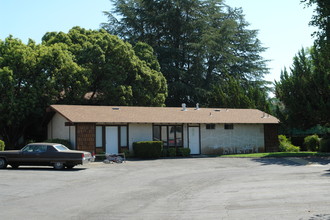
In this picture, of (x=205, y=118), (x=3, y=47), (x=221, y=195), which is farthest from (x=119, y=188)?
(x=3, y=47)

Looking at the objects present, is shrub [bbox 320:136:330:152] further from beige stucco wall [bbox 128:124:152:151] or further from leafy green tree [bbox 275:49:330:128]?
beige stucco wall [bbox 128:124:152:151]

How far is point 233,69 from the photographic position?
2032 inches

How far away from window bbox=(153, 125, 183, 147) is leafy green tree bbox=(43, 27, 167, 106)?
769 cm

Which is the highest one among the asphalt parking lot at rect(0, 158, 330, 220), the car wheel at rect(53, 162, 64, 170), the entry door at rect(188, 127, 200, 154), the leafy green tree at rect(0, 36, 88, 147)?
the leafy green tree at rect(0, 36, 88, 147)

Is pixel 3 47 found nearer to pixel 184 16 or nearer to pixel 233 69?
pixel 184 16

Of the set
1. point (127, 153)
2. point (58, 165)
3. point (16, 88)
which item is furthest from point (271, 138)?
point (16, 88)

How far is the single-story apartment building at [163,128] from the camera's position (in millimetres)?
26969

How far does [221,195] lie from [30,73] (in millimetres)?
24664

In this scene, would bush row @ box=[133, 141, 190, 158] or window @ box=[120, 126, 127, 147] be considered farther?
window @ box=[120, 126, 127, 147]

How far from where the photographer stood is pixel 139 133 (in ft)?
96.1

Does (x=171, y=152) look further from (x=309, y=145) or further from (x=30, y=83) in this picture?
(x=309, y=145)

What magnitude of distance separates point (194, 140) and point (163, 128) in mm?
2849

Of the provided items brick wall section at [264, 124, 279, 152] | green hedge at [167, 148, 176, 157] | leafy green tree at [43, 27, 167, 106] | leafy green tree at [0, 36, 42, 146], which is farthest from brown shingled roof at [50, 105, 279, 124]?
leafy green tree at [43, 27, 167, 106]

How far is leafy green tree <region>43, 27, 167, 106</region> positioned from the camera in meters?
37.1
